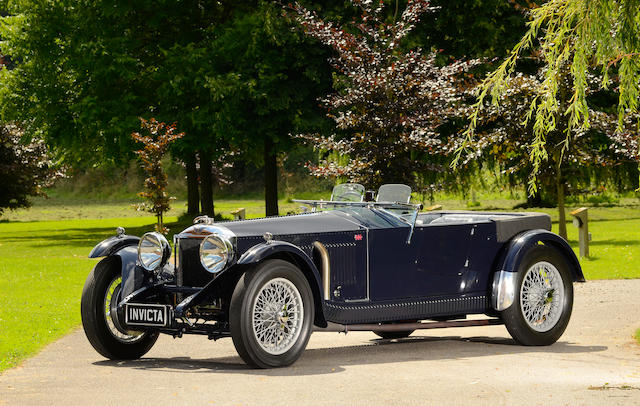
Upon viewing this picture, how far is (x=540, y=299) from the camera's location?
10094 millimetres

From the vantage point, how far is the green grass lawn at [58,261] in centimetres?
1212

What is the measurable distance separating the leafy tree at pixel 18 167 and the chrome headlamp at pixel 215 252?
32.2 meters

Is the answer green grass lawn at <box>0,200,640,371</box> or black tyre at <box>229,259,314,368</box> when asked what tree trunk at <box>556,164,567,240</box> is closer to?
green grass lawn at <box>0,200,640,371</box>

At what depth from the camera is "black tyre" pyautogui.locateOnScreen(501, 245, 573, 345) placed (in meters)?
9.88

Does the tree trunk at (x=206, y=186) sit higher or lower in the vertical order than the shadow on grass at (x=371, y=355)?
higher

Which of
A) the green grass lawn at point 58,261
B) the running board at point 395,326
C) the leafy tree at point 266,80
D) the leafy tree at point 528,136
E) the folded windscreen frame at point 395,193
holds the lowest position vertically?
the green grass lawn at point 58,261

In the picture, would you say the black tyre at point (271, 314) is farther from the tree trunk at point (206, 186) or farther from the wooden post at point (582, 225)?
the tree trunk at point (206, 186)

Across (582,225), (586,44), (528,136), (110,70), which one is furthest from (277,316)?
(110,70)

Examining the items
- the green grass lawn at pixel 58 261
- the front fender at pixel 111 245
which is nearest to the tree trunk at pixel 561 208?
the green grass lawn at pixel 58 261

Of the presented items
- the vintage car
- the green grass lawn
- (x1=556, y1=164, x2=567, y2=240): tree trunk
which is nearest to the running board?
the vintage car

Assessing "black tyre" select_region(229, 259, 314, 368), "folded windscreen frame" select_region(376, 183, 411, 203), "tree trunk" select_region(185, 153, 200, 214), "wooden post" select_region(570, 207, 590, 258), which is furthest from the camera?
"tree trunk" select_region(185, 153, 200, 214)

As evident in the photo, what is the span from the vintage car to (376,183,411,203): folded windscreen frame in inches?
0.5

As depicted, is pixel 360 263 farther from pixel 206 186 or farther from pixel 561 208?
pixel 206 186

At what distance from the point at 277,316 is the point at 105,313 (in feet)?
5.94
